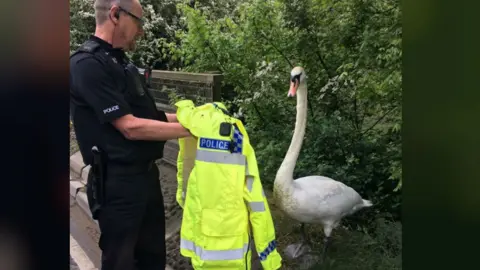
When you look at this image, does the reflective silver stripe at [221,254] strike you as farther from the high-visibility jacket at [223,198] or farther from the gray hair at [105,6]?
the gray hair at [105,6]

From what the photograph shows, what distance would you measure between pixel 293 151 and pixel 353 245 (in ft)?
3.58

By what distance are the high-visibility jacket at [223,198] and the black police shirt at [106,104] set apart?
35 centimetres

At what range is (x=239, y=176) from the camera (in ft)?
8.11

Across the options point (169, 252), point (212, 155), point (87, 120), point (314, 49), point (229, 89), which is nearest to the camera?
point (212, 155)

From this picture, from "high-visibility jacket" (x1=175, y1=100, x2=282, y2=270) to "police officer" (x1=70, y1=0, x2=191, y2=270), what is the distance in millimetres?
181

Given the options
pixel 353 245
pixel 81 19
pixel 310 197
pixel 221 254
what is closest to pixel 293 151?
pixel 310 197

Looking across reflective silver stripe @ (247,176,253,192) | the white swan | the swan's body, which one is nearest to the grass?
the white swan

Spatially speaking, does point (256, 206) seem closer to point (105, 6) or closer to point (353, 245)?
point (105, 6)

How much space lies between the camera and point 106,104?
2.57 metres

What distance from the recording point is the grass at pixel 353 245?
13.9ft
